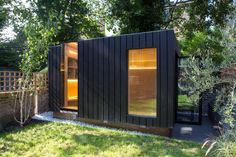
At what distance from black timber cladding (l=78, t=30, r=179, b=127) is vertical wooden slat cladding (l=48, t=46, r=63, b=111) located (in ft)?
3.30

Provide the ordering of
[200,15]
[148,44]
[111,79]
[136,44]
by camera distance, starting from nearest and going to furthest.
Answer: [148,44], [136,44], [111,79], [200,15]

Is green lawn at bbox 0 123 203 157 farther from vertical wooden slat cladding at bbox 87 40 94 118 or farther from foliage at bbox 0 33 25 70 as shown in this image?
foliage at bbox 0 33 25 70

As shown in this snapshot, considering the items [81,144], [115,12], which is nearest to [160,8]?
[115,12]

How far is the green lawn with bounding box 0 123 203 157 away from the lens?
4141 millimetres

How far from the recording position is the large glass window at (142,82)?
528 cm

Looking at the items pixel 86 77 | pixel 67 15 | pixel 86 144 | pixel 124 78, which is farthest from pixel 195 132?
pixel 67 15

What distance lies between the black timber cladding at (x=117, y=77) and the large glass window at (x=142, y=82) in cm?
12

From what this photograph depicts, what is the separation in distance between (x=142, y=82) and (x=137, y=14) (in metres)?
5.06

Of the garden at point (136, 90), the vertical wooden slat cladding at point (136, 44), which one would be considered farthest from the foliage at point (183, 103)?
the vertical wooden slat cladding at point (136, 44)

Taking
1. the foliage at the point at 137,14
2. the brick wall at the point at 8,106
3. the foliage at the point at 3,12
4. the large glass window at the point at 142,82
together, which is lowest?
the brick wall at the point at 8,106

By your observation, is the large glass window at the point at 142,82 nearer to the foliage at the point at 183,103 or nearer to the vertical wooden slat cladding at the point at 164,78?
the vertical wooden slat cladding at the point at 164,78

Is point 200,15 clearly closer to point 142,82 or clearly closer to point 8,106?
point 142,82

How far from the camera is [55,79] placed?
7.00 m

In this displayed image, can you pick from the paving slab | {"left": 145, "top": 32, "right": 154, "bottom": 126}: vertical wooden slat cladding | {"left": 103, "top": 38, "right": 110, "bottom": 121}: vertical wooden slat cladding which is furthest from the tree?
the paving slab
